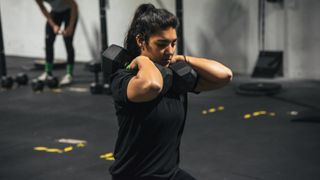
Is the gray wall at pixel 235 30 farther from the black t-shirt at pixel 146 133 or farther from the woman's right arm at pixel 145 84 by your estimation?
the woman's right arm at pixel 145 84

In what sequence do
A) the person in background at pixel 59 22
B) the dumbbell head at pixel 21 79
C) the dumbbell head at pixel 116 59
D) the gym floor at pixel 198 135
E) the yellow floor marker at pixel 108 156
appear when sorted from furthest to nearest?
the dumbbell head at pixel 21 79 → the person in background at pixel 59 22 → the yellow floor marker at pixel 108 156 → the gym floor at pixel 198 135 → the dumbbell head at pixel 116 59

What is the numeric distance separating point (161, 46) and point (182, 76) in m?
0.15

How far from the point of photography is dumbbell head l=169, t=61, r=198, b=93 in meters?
1.99

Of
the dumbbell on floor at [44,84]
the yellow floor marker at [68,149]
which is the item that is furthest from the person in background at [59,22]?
the yellow floor marker at [68,149]

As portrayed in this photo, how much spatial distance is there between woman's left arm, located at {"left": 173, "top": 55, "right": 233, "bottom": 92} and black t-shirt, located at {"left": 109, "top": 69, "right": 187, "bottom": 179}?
0.52 feet

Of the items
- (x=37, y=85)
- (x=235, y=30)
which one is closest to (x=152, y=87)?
(x=37, y=85)

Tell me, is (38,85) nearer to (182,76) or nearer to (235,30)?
(235,30)

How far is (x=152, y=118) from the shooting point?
1947 mm

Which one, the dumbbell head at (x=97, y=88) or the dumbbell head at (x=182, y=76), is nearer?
the dumbbell head at (x=182, y=76)

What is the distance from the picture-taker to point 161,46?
1.93 m

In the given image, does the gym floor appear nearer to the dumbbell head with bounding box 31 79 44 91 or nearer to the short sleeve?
the dumbbell head with bounding box 31 79 44 91

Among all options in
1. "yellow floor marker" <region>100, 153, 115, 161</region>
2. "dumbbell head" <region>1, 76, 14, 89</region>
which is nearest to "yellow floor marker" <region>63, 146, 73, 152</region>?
"yellow floor marker" <region>100, 153, 115, 161</region>

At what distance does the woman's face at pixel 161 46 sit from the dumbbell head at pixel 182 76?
6 centimetres

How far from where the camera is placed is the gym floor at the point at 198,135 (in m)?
3.63
